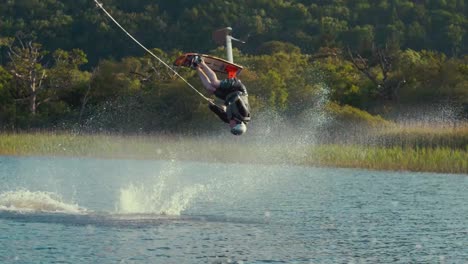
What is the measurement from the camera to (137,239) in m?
23.2

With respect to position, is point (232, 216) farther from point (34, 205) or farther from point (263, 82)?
point (263, 82)

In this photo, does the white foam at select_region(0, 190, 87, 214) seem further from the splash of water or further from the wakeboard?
the wakeboard

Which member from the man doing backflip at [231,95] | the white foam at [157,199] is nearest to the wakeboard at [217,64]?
the man doing backflip at [231,95]

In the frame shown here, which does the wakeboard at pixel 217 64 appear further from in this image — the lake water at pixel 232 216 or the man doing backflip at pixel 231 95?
the lake water at pixel 232 216

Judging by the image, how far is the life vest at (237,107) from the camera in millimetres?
22922

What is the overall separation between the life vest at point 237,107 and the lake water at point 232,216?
2498mm

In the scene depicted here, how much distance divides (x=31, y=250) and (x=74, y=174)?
61.5ft

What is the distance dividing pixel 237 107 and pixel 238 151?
22.4 metres

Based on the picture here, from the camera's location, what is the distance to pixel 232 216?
27719mm

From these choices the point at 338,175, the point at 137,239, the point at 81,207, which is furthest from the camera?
the point at 338,175

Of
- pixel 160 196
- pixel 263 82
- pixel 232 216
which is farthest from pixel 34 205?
pixel 263 82

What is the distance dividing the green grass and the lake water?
0.65m

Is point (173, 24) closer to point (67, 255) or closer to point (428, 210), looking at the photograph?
point (428, 210)

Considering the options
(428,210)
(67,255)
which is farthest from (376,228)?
(67,255)
